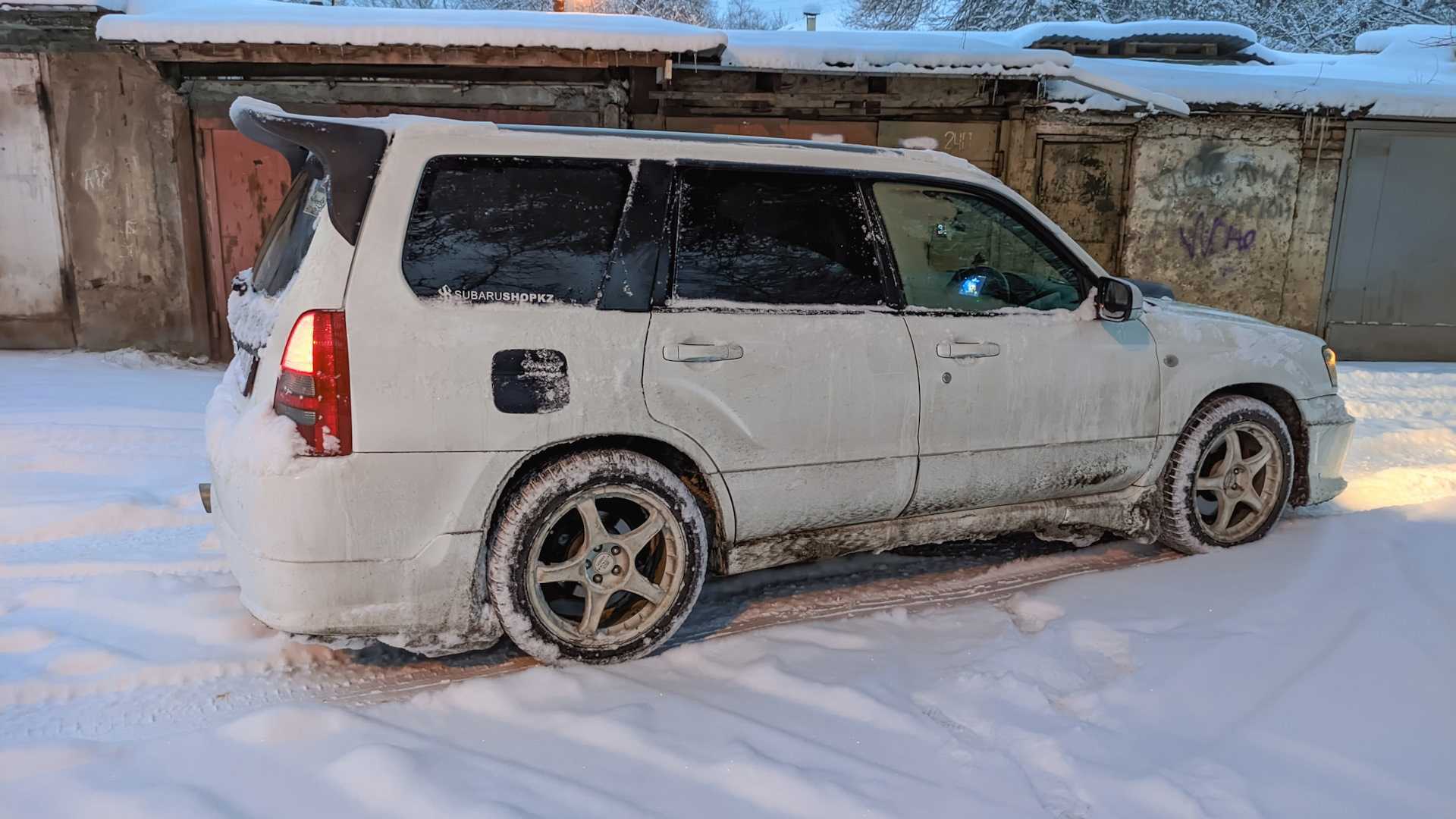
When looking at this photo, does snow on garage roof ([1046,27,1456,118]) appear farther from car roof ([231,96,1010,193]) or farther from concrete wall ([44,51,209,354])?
concrete wall ([44,51,209,354])

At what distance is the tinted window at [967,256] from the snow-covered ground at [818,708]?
4.19 ft

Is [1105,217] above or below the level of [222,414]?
above

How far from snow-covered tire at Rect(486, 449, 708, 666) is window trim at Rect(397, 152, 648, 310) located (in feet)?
1.89

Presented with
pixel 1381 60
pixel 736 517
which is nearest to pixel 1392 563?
pixel 736 517

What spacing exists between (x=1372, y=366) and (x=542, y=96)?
31.1 ft

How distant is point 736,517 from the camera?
357 centimetres

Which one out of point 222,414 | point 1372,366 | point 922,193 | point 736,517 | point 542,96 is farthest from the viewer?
point 1372,366

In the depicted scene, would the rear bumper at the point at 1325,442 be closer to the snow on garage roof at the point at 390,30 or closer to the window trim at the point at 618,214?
the window trim at the point at 618,214

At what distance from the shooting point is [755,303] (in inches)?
138

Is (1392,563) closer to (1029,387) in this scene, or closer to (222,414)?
(1029,387)

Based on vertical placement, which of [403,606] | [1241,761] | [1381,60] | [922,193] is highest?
[1381,60]

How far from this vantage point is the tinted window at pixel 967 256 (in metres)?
3.81

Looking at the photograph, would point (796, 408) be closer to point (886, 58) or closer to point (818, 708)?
point (818, 708)

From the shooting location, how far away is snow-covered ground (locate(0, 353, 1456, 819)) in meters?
2.61
